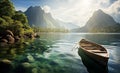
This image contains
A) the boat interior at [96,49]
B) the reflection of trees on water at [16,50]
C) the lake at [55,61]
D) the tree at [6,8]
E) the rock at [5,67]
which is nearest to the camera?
the rock at [5,67]

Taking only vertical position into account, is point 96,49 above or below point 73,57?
above

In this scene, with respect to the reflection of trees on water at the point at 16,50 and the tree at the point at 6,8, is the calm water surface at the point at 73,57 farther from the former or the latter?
the tree at the point at 6,8

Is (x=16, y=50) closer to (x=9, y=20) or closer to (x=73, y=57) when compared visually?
(x=73, y=57)

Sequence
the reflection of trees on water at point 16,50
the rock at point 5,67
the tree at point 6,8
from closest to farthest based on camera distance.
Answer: the rock at point 5,67, the reflection of trees on water at point 16,50, the tree at point 6,8

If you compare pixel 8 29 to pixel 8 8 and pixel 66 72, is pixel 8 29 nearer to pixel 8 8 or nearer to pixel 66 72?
pixel 8 8

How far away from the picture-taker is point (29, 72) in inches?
631

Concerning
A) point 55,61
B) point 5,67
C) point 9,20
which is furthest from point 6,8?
point 5,67

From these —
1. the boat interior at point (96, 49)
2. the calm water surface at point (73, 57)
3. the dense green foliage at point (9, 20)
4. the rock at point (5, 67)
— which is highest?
the dense green foliage at point (9, 20)

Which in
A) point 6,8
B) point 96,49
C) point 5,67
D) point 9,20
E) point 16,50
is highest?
point 6,8

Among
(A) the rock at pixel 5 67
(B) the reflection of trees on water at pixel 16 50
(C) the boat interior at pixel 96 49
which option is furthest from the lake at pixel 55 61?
(C) the boat interior at pixel 96 49

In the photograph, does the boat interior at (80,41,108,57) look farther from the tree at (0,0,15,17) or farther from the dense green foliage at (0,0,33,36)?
the tree at (0,0,15,17)

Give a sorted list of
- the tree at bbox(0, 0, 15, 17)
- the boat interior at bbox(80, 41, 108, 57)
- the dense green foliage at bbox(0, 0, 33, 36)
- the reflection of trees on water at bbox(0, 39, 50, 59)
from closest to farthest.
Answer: the boat interior at bbox(80, 41, 108, 57) < the reflection of trees on water at bbox(0, 39, 50, 59) < the dense green foliage at bbox(0, 0, 33, 36) < the tree at bbox(0, 0, 15, 17)

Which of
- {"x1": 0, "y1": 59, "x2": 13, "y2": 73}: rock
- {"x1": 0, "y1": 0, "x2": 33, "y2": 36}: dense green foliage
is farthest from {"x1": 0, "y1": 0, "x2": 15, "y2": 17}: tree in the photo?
{"x1": 0, "y1": 59, "x2": 13, "y2": 73}: rock

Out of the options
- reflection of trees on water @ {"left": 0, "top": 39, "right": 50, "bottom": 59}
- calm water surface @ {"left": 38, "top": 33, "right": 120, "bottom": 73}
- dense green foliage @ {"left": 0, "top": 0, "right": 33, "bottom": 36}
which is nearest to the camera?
calm water surface @ {"left": 38, "top": 33, "right": 120, "bottom": 73}
